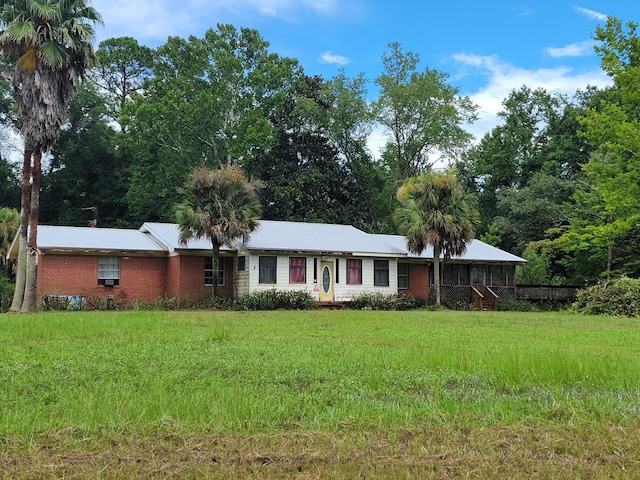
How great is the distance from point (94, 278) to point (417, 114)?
29040 millimetres

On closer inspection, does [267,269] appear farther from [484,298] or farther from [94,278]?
[484,298]

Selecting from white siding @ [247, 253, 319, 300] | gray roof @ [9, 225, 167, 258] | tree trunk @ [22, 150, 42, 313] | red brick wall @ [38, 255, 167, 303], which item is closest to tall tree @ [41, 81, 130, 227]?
gray roof @ [9, 225, 167, 258]

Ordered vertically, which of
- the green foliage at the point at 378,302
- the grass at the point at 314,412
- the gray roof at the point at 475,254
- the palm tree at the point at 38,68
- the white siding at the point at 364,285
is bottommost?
the grass at the point at 314,412

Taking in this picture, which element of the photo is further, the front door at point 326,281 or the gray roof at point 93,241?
the front door at point 326,281

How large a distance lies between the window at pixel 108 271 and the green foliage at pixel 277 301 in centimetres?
537

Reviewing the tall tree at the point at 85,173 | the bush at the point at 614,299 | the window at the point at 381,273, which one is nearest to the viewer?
the bush at the point at 614,299

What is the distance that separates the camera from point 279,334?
14312 mm

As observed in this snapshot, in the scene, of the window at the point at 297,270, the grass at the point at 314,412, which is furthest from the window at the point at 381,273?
the grass at the point at 314,412

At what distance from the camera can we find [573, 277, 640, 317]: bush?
24.9m

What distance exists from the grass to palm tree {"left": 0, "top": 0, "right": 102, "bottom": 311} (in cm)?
1410

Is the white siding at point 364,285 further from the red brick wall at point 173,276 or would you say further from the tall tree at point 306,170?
the tall tree at point 306,170

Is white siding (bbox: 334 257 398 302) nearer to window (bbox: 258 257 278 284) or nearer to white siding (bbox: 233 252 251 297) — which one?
window (bbox: 258 257 278 284)

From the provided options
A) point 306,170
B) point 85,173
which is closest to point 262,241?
point 306,170

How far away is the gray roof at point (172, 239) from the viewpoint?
27.2 m
